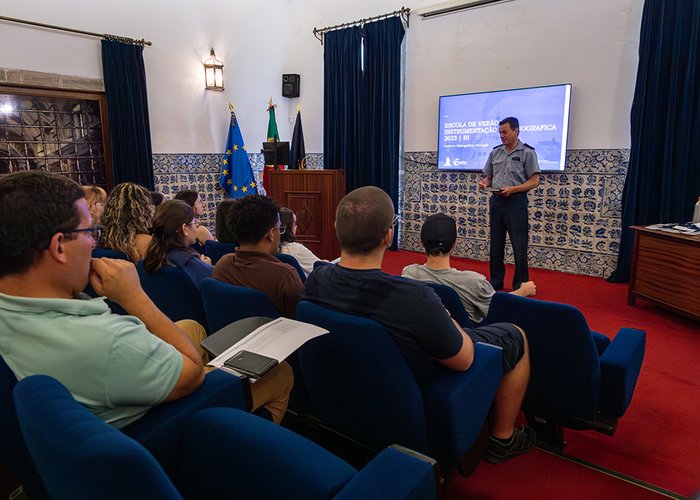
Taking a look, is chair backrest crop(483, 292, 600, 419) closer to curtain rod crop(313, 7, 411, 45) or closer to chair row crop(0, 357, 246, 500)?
chair row crop(0, 357, 246, 500)

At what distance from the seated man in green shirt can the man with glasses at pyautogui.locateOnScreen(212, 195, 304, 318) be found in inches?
33.1

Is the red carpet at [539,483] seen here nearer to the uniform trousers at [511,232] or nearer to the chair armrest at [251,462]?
the chair armrest at [251,462]

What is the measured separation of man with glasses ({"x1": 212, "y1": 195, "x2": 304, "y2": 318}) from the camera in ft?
6.26

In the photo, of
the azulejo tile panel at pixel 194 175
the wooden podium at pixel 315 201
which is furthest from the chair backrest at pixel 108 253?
the azulejo tile panel at pixel 194 175

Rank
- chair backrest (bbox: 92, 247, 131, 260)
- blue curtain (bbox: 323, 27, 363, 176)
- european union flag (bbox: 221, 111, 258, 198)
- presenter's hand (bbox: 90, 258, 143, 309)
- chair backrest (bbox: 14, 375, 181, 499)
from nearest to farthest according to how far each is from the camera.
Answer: chair backrest (bbox: 14, 375, 181, 499) → presenter's hand (bbox: 90, 258, 143, 309) → chair backrest (bbox: 92, 247, 131, 260) → blue curtain (bbox: 323, 27, 363, 176) → european union flag (bbox: 221, 111, 258, 198)

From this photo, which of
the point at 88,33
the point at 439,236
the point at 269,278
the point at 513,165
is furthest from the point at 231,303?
the point at 88,33

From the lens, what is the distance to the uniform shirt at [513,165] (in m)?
4.15

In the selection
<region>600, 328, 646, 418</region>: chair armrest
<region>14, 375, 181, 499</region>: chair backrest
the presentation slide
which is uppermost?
the presentation slide

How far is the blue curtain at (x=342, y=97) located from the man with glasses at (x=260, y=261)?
4.43 m

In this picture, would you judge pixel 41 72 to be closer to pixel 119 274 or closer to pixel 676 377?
pixel 119 274

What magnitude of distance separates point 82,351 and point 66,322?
0.07 m

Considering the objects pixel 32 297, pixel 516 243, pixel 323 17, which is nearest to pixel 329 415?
pixel 32 297

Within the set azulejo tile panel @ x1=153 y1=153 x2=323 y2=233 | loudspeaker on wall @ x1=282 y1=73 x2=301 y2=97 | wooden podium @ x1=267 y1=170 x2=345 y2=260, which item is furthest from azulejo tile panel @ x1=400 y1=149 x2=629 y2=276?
azulejo tile panel @ x1=153 y1=153 x2=323 y2=233

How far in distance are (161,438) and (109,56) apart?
552cm
